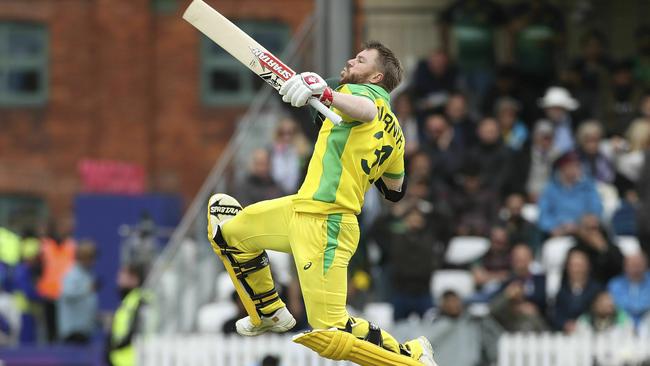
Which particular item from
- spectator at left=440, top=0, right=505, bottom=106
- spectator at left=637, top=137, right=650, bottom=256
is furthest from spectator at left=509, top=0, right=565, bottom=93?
spectator at left=637, top=137, right=650, bottom=256

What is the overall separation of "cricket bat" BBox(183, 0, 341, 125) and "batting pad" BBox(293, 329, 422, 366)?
1.27 meters

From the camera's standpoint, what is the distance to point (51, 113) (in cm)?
3008

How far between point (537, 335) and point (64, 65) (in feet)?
55.5

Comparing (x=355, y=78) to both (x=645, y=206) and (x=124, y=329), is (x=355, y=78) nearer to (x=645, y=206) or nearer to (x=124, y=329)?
(x=124, y=329)

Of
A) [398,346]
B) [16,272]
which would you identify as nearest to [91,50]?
[16,272]

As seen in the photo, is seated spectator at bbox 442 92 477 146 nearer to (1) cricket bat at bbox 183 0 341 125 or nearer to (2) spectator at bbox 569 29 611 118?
(2) spectator at bbox 569 29 611 118

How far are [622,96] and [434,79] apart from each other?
7.27 feet

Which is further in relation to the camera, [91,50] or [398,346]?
[91,50]

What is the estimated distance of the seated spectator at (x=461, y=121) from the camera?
17.4 m

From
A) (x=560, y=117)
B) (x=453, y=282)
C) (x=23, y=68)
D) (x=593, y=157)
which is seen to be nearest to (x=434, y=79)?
(x=560, y=117)

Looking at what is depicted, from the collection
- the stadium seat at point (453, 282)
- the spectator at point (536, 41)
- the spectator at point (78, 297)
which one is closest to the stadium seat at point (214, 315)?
the stadium seat at point (453, 282)

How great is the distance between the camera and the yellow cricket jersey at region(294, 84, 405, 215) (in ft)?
30.3

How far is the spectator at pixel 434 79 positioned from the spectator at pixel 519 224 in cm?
203

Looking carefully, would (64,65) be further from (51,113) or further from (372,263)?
(372,263)
